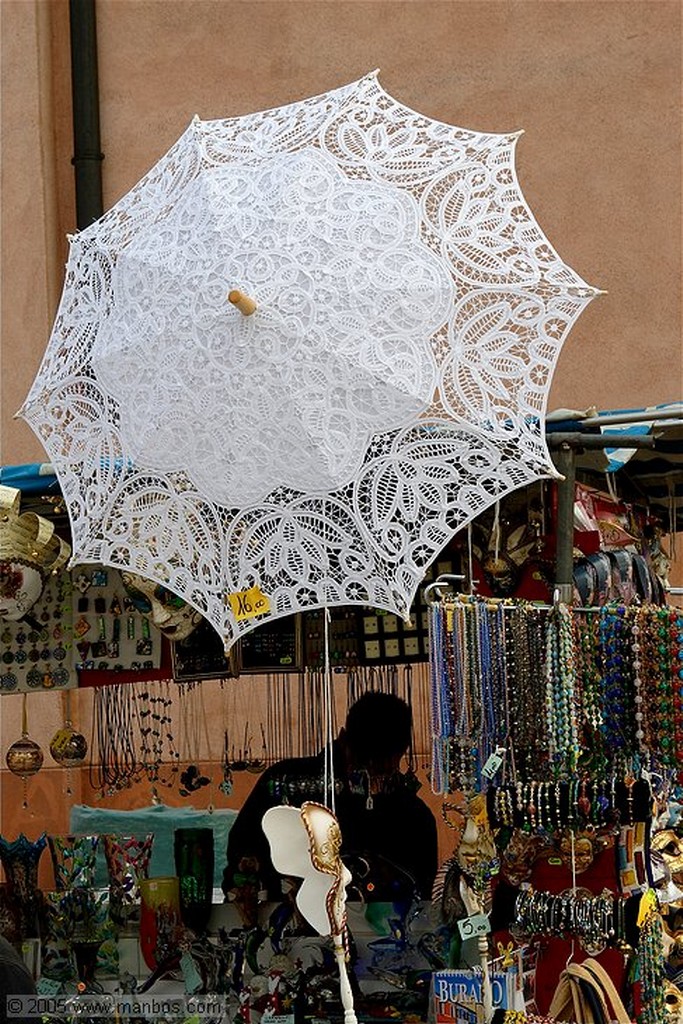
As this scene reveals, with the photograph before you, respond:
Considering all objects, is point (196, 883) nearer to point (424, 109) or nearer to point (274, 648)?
point (274, 648)

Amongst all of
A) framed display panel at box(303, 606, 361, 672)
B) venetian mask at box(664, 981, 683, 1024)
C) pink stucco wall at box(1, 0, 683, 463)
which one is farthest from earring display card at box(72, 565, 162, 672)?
pink stucco wall at box(1, 0, 683, 463)

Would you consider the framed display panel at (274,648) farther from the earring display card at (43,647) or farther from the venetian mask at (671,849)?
the venetian mask at (671,849)

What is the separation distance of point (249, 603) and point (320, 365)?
26.9 inches

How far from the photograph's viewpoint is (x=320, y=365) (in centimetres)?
471

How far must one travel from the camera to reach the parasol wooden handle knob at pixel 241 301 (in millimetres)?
4680

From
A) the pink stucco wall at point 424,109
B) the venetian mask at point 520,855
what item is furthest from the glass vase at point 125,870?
the pink stucco wall at point 424,109

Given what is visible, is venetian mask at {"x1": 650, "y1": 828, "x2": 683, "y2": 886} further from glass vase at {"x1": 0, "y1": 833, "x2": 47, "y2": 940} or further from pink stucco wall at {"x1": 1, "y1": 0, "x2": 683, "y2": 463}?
pink stucco wall at {"x1": 1, "y1": 0, "x2": 683, "y2": 463}

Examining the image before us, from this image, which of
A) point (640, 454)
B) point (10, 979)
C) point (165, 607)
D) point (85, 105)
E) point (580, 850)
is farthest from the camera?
point (85, 105)

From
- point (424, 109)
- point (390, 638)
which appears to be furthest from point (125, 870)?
point (424, 109)

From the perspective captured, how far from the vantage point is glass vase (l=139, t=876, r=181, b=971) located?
616cm

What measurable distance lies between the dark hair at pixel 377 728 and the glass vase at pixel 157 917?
0.82 metres

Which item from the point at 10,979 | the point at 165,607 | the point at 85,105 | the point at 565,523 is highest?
the point at 85,105

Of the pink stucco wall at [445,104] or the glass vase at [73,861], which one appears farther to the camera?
the pink stucco wall at [445,104]

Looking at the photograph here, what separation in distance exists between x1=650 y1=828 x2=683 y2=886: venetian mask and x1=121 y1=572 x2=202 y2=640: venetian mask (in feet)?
5.73
